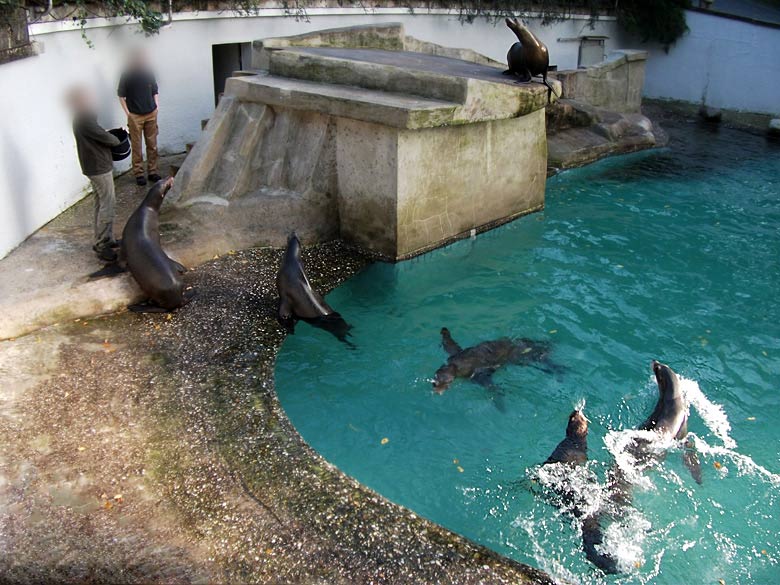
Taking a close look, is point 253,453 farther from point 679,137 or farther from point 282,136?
point 679,137

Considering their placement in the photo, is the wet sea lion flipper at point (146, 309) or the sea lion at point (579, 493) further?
the wet sea lion flipper at point (146, 309)

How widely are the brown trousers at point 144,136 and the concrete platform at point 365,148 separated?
0.74m

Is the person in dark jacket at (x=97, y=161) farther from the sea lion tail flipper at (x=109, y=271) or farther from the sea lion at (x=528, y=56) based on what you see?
the sea lion at (x=528, y=56)

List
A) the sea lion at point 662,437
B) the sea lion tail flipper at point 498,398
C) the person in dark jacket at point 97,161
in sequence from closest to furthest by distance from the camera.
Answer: the sea lion at point 662,437 → the sea lion tail flipper at point 498,398 → the person in dark jacket at point 97,161

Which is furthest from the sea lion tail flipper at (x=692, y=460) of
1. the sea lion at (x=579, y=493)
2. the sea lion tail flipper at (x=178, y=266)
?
the sea lion tail flipper at (x=178, y=266)

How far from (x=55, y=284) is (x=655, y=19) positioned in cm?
1848

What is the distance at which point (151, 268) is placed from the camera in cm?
738

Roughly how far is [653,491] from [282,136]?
6787 mm

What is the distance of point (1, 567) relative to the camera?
429cm

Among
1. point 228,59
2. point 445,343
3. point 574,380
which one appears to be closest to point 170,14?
point 228,59

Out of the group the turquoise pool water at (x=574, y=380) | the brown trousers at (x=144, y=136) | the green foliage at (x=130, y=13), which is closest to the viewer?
the turquoise pool water at (x=574, y=380)

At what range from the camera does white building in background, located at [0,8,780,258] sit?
8.26 meters

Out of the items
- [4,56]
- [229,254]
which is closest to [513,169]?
[229,254]

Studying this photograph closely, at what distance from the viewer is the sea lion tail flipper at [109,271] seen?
7.48 meters
